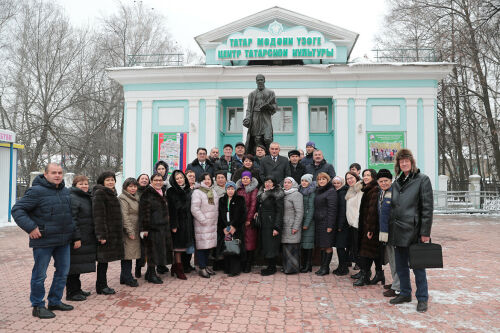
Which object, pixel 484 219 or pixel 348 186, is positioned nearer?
pixel 348 186

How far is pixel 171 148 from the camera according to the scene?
67.8 feet

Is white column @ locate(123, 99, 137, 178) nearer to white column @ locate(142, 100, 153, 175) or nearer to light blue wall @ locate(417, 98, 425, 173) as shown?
white column @ locate(142, 100, 153, 175)

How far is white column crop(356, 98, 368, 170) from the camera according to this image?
774 inches

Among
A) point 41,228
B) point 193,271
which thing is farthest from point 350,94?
point 41,228

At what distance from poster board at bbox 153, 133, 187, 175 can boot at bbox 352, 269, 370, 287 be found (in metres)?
15.5

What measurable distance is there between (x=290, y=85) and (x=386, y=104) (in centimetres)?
509

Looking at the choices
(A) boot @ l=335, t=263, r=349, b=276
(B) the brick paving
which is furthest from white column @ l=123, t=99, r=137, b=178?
(A) boot @ l=335, t=263, r=349, b=276

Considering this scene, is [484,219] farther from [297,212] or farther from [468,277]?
[297,212]

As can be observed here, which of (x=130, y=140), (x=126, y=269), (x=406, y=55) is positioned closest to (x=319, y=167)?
(x=126, y=269)

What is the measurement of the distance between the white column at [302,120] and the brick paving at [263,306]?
538 inches

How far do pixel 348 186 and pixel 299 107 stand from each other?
14062mm

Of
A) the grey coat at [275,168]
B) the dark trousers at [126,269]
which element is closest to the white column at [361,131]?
the grey coat at [275,168]

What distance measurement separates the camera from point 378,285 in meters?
5.97

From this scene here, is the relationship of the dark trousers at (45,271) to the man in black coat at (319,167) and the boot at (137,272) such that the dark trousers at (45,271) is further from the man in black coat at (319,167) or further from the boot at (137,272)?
the man in black coat at (319,167)
